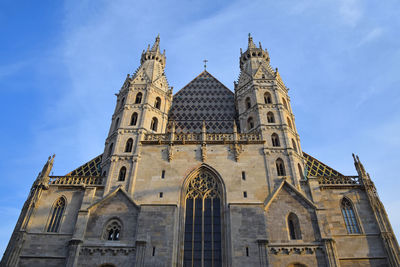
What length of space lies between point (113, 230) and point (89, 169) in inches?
234

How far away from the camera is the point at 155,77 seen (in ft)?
90.5

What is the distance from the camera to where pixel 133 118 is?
24250 millimetres

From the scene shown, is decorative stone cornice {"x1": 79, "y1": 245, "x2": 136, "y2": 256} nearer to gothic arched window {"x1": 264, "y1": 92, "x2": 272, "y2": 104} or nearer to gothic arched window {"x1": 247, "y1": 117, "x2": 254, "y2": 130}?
→ gothic arched window {"x1": 247, "y1": 117, "x2": 254, "y2": 130}

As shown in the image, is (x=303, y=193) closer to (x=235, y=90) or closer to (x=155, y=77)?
(x=235, y=90)

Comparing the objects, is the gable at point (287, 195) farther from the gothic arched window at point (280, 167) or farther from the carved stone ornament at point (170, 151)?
the carved stone ornament at point (170, 151)

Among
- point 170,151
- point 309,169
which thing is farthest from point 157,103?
point 309,169

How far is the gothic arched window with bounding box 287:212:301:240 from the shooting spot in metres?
18.1

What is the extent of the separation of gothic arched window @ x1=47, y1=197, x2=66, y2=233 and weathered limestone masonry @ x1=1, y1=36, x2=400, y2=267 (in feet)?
0.20

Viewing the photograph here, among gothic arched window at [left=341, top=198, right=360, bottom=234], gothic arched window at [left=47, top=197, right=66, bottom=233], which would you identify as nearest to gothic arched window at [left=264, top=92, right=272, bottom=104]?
gothic arched window at [left=341, top=198, right=360, bottom=234]

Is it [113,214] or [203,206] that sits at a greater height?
[203,206]

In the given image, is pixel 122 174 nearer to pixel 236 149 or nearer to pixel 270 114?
pixel 236 149

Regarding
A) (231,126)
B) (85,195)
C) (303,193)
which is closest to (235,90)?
(231,126)

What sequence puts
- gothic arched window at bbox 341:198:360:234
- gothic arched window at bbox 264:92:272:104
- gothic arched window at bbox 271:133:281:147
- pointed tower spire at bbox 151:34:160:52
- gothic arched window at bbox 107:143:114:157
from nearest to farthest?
1. gothic arched window at bbox 341:198:360:234
2. gothic arched window at bbox 107:143:114:157
3. gothic arched window at bbox 271:133:281:147
4. gothic arched window at bbox 264:92:272:104
5. pointed tower spire at bbox 151:34:160:52

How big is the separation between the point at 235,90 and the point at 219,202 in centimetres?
1231
